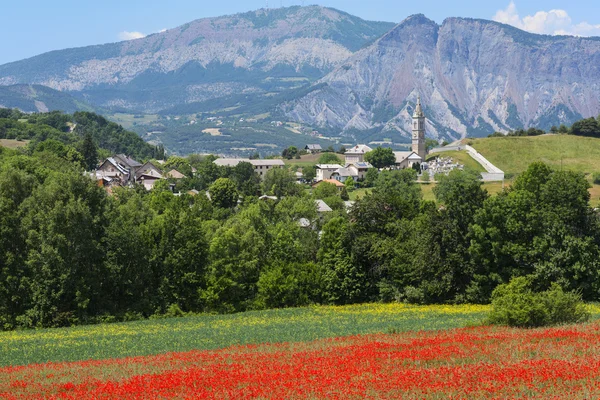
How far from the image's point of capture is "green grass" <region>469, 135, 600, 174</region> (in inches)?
6993

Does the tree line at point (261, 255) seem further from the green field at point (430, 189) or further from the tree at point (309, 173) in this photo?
the tree at point (309, 173)

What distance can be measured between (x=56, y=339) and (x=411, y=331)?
63.7 feet

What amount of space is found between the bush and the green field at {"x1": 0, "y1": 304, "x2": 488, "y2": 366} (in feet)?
7.43

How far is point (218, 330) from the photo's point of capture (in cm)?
4419

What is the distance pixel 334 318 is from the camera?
158 ft

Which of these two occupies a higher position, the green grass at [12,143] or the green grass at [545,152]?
the green grass at [12,143]

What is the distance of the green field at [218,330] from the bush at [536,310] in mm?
2264

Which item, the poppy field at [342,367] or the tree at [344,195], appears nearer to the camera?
the poppy field at [342,367]

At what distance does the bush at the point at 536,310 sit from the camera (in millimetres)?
34156

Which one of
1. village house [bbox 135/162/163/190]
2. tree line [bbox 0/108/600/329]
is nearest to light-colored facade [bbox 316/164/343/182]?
village house [bbox 135/162/163/190]

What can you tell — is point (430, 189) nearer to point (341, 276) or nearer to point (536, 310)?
Result: point (341, 276)

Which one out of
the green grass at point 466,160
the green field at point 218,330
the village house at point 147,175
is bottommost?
the green grass at point 466,160

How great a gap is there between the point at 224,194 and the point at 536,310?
10115 cm

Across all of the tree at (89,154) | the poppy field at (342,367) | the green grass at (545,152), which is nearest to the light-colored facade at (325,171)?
the green grass at (545,152)
